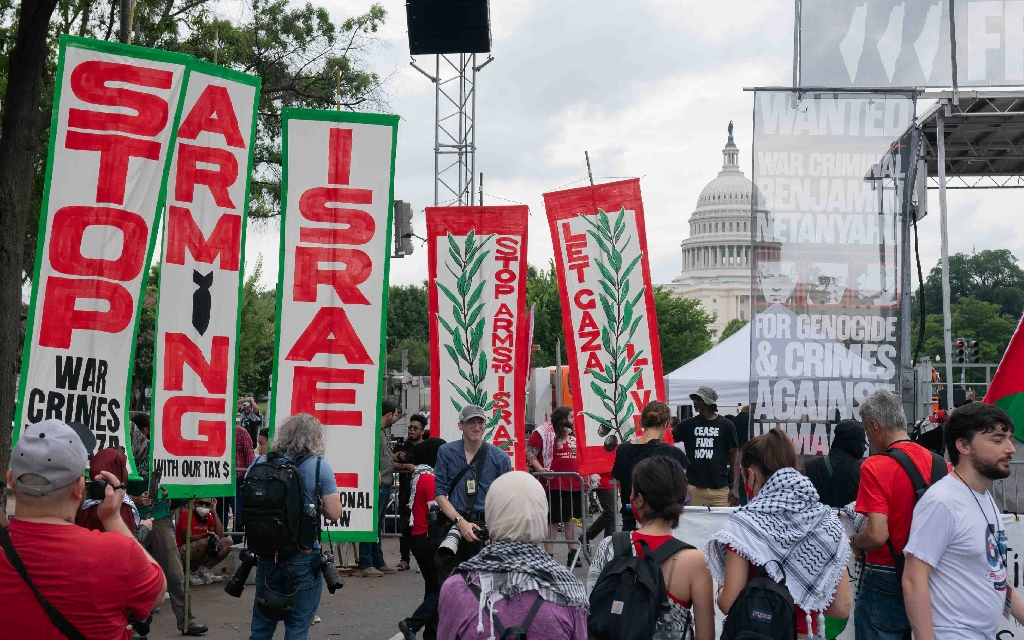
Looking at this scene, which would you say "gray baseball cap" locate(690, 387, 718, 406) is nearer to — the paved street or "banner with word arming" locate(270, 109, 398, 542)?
the paved street

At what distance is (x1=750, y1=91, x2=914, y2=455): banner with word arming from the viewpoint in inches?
352

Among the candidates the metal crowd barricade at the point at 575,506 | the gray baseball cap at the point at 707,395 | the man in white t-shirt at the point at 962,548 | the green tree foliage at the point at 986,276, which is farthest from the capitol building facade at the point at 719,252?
the man in white t-shirt at the point at 962,548

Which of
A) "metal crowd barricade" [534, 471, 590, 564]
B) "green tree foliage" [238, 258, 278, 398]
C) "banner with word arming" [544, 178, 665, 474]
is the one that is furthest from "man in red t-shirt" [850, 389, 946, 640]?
"green tree foliage" [238, 258, 278, 398]

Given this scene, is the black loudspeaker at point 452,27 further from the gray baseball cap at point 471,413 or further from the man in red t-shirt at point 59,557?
the man in red t-shirt at point 59,557

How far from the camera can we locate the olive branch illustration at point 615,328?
10.4 m

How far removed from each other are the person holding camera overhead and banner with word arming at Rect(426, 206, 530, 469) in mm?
3541

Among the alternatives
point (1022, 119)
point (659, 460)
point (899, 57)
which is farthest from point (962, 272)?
point (659, 460)

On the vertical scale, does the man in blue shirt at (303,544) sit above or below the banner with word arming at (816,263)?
below

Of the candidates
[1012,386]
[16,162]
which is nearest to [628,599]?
[1012,386]

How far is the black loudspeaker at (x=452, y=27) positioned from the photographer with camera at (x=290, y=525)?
15.9 meters

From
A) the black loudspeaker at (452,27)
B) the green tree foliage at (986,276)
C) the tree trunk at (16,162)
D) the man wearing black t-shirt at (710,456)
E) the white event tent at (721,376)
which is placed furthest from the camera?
the green tree foliage at (986,276)

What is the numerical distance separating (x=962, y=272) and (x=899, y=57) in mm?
91542

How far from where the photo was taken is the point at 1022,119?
16844 mm

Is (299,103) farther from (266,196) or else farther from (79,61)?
(79,61)
